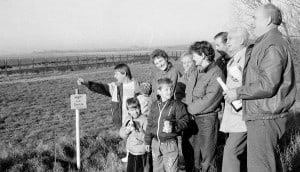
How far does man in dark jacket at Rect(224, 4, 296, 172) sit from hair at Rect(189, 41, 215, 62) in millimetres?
922

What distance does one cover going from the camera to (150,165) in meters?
4.55

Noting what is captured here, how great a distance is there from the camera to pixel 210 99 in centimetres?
409

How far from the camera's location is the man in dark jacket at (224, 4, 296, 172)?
3.05 m

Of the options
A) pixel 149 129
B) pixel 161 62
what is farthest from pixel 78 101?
pixel 149 129

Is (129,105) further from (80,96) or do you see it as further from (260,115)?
(260,115)

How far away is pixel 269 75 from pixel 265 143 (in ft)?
2.26

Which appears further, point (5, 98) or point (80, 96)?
point (5, 98)

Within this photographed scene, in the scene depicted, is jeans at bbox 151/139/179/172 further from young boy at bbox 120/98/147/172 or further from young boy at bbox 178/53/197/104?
young boy at bbox 178/53/197/104

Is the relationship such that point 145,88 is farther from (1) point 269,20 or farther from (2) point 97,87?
(1) point 269,20

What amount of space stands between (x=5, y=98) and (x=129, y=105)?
15239 mm

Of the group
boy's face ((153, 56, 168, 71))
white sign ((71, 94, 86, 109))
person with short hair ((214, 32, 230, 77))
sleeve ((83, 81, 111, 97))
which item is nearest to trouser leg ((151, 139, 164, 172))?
boy's face ((153, 56, 168, 71))

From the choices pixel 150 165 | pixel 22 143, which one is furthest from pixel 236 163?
pixel 22 143

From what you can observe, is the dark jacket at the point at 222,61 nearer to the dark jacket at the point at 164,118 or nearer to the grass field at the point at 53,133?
the dark jacket at the point at 164,118

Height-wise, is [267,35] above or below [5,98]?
above
